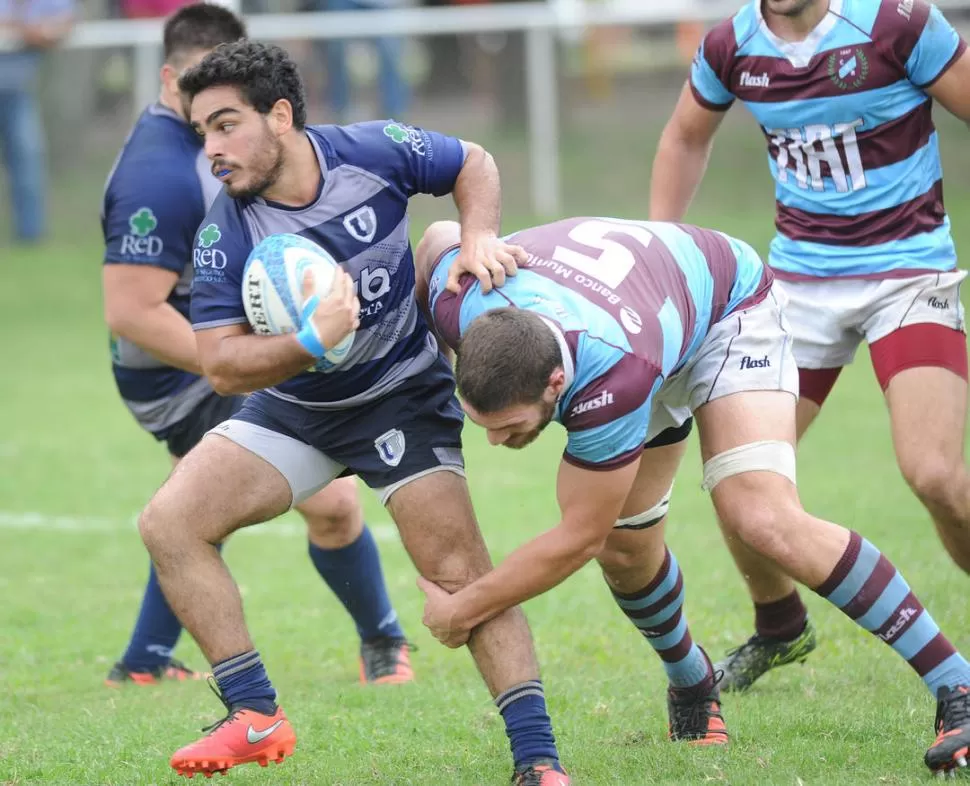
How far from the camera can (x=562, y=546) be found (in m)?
4.26

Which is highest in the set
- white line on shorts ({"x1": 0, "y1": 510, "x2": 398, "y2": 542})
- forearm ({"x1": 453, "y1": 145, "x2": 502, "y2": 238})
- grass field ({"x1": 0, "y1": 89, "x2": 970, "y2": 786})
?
forearm ({"x1": 453, "y1": 145, "x2": 502, "y2": 238})

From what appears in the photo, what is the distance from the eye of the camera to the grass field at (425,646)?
15.8 ft

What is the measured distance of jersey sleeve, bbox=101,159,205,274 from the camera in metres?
5.95

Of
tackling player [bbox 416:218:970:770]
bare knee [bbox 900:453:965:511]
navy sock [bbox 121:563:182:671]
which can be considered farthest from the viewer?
navy sock [bbox 121:563:182:671]

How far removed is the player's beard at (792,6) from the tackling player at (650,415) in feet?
3.62

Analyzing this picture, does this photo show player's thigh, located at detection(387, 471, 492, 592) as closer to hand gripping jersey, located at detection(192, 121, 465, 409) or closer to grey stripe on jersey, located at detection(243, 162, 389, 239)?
hand gripping jersey, located at detection(192, 121, 465, 409)

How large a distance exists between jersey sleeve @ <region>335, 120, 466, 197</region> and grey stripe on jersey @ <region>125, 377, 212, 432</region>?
5.86 ft

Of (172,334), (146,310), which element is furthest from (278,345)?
(146,310)

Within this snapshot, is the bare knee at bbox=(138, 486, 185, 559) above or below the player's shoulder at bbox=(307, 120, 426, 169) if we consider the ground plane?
below

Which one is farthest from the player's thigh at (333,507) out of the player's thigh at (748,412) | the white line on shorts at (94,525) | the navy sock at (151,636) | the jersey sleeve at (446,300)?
the white line on shorts at (94,525)

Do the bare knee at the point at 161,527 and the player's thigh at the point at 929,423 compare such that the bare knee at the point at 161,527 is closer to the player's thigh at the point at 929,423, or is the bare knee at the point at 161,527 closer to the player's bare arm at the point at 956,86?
the player's thigh at the point at 929,423

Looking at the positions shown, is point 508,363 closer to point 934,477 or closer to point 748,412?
point 748,412

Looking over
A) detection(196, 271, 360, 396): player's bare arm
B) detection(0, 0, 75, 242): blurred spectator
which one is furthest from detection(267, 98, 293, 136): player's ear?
detection(0, 0, 75, 242): blurred spectator

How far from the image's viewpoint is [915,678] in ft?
18.3
